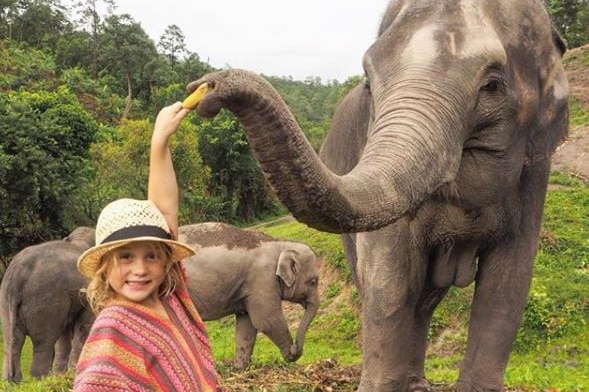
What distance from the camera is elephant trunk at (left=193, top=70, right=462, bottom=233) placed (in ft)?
Answer: 5.28

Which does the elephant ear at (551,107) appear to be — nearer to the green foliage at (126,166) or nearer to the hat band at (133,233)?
the hat band at (133,233)

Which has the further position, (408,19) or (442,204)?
(442,204)

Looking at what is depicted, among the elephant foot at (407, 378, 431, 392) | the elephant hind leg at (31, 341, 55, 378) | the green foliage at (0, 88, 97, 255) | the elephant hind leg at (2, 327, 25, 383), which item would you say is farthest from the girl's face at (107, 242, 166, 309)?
the green foliage at (0, 88, 97, 255)

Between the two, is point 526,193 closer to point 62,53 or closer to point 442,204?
point 442,204

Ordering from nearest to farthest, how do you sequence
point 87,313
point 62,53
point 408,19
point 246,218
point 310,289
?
point 408,19 < point 310,289 < point 87,313 < point 246,218 < point 62,53

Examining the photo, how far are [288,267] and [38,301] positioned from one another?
292 centimetres

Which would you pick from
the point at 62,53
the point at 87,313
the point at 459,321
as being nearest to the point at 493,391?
the point at 459,321

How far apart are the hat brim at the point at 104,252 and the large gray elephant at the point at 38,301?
6.22 meters

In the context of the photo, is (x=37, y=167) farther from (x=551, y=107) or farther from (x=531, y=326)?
(x=551, y=107)

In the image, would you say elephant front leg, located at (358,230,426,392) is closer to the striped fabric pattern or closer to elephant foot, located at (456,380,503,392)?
elephant foot, located at (456,380,503,392)

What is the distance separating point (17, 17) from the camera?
4441 centimetres

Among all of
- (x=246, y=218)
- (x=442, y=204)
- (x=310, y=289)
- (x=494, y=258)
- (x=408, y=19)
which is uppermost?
(x=408, y=19)

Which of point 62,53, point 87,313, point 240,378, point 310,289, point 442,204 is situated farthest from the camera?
point 62,53

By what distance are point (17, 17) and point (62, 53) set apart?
432 cm
